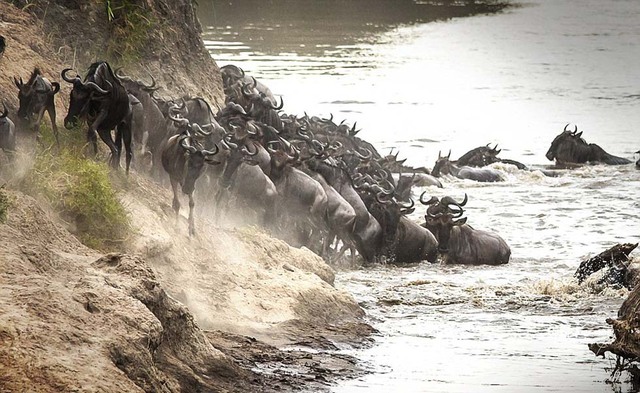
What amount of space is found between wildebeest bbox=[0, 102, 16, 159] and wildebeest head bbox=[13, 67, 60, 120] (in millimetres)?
784

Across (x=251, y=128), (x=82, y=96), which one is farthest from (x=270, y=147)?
(x=82, y=96)

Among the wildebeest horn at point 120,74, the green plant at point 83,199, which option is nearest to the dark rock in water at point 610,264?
the wildebeest horn at point 120,74

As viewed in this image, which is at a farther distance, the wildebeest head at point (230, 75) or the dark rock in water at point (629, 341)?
the wildebeest head at point (230, 75)

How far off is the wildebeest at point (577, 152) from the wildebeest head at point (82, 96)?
15255 millimetres

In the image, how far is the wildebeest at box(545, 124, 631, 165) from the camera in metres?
26.6

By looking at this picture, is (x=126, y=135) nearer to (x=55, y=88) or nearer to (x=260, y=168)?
(x=55, y=88)

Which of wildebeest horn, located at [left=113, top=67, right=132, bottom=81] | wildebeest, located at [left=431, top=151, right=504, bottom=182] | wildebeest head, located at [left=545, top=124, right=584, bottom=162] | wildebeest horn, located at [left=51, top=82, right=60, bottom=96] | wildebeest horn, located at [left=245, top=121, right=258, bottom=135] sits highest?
wildebeest horn, located at [left=51, top=82, right=60, bottom=96]

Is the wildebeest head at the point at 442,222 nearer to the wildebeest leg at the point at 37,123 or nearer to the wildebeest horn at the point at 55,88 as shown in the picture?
the wildebeest horn at the point at 55,88

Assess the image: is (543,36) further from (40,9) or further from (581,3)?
(40,9)

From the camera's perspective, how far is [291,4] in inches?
2264

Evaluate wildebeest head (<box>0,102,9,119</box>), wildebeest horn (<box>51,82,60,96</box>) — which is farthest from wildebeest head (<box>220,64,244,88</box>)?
wildebeest head (<box>0,102,9,119</box>)

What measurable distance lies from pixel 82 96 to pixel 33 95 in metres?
0.48

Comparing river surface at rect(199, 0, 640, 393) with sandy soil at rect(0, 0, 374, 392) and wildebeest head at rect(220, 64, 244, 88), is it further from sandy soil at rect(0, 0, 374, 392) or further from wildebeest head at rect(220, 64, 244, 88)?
wildebeest head at rect(220, 64, 244, 88)

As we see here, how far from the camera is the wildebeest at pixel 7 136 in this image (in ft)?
39.0
